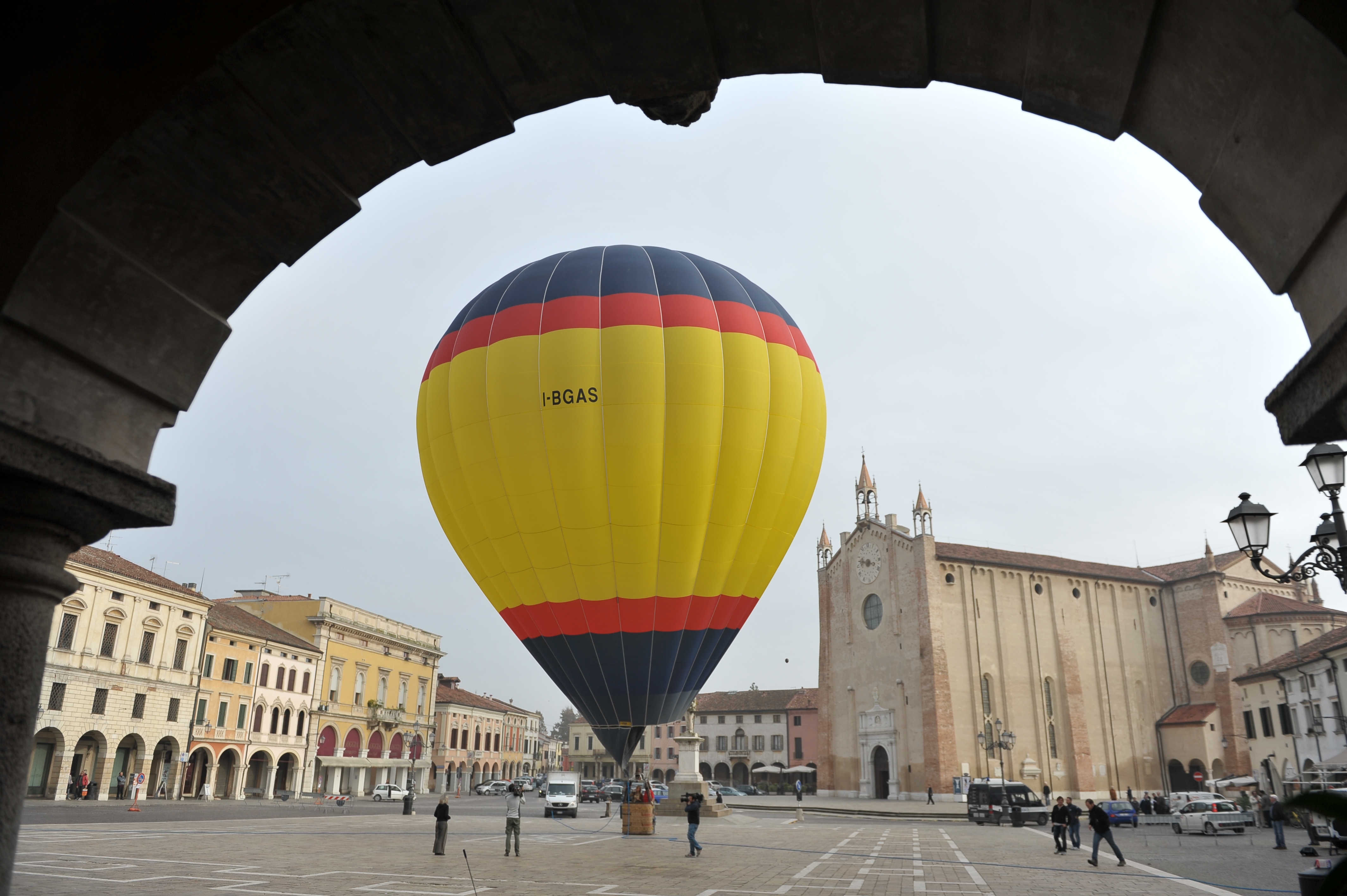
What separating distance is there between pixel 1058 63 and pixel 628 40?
1.71m

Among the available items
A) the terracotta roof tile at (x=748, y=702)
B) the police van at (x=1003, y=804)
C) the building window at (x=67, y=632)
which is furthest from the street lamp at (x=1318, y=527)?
the terracotta roof tile at (x=748, y=702)

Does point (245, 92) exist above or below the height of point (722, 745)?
above

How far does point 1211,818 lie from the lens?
98.9 ft

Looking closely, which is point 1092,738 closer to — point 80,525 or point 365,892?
point 365,892

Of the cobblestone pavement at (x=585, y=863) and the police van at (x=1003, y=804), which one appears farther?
the police van at (x=1003, y=804)

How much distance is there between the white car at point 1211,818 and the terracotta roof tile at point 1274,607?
28996 mm

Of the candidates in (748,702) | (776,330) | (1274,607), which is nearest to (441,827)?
(776,330)

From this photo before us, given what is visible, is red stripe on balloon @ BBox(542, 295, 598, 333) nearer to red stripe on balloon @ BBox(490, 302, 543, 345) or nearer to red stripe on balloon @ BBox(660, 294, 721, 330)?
red stripe on balloon @ BBox(490, 302, 543, 345)

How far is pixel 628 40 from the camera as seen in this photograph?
11.7ft

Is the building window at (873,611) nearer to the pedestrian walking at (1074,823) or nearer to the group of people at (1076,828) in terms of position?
the group of people at (1076,828)

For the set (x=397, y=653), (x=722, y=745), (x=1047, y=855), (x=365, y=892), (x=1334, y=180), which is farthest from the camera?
(x=722, y=745)

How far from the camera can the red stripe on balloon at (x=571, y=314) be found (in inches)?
754

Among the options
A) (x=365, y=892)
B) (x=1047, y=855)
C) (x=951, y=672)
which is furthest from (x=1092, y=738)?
(x=365, y=892)

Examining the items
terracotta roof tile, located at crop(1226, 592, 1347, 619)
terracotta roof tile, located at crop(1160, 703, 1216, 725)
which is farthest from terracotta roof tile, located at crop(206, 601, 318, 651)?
terracotta roof tile, located at crop(1226, 592, 1347, 619)
